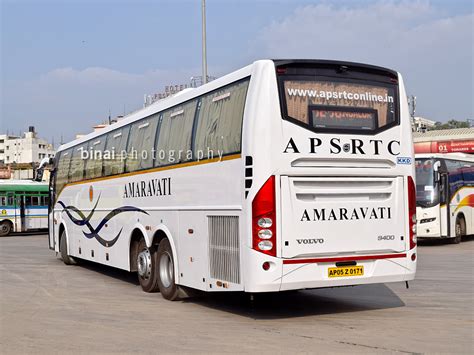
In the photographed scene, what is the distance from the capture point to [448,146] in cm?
4688

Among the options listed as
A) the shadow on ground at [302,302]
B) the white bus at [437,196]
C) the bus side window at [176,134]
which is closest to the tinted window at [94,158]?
the bus side window at [176,134]

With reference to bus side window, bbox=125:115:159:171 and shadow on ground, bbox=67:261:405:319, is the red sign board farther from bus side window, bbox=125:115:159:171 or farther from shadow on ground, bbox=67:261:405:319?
bus side window, bbox=125:115:159:171

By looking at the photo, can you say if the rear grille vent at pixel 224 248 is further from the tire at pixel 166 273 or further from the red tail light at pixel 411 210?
the red tail light at pixel 411 210

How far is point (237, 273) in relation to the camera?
8.88m

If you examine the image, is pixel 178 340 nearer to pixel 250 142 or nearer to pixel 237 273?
pixel 237 273

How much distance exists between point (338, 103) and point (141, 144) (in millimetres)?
4747

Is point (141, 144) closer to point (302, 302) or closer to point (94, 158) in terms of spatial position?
point (94, 158)

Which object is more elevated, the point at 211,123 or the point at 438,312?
the point at 211,123

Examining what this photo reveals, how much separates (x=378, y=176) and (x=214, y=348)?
3.51m

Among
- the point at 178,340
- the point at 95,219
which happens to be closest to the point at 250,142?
the point at 178,340

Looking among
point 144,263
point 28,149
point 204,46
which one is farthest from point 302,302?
point 28,149

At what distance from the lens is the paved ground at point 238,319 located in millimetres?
7680

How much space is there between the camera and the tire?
36.2 feet

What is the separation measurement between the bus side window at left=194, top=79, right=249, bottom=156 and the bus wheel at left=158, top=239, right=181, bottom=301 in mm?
1968
